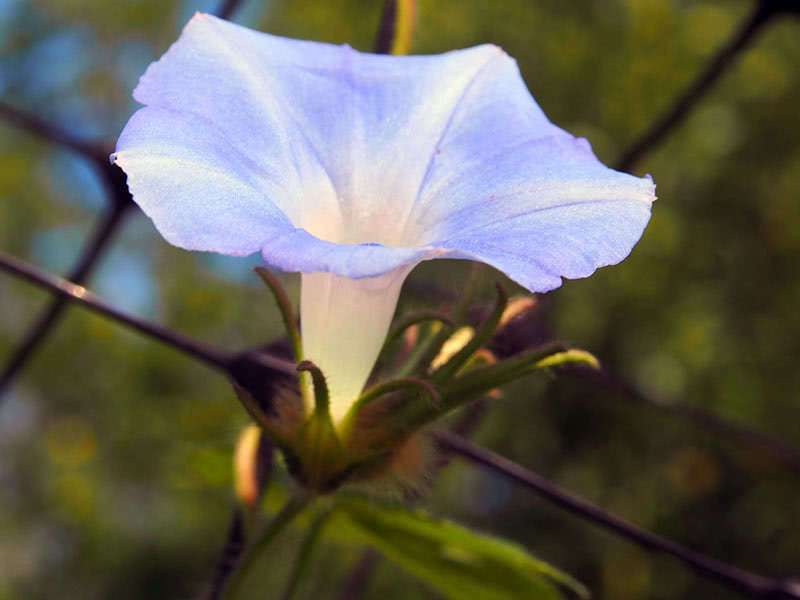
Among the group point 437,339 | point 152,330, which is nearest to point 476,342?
point 437,339

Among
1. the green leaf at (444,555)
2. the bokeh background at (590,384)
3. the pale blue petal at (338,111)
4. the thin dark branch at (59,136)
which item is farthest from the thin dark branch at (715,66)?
the bokeh background at (590,384)

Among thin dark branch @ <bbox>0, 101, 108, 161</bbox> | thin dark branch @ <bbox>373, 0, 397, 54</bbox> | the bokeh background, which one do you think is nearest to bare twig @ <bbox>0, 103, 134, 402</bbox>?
thin dark branch @ <bbox>0, 101, 108, 161</bbox>

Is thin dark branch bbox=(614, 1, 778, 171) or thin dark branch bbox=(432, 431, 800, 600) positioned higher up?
thin dark branch bbox=(614, 1, 778, 171)

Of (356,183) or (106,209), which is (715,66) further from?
(106,209)

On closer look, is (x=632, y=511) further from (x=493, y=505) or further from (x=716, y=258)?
(x=716, y=258)

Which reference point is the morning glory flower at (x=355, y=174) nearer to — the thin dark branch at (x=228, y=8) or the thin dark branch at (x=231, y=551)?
the thin dark branch at (x=231, y=551)

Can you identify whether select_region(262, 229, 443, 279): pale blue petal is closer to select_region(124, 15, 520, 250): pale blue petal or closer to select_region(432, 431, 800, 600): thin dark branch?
select_region(124, 15, 520, 250): pale blue petal

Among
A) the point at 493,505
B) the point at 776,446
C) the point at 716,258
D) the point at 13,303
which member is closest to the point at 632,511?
the point at 493,505
